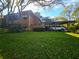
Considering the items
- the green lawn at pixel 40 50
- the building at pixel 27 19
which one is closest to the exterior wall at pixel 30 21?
the building at pixel 27 19

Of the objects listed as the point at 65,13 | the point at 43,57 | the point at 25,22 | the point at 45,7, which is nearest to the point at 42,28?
the point at 25,22

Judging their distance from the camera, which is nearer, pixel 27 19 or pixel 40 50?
pixel 40 50

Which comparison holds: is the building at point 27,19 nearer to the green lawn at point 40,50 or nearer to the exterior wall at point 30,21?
the exterior wall at point 30,21

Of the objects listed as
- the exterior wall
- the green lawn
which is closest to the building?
the exterior wall

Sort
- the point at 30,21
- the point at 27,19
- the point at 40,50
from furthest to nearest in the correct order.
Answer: the point at 30,21 → the point at 27,19 → the point at 40,50

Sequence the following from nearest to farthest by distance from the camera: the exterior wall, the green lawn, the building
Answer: the green lawn < the building < the exterior wall

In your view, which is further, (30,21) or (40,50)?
(30,21)

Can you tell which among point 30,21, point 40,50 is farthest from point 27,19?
point 40,50

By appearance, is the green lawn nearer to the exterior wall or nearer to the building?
the building

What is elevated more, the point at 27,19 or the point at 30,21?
the point at 27,19

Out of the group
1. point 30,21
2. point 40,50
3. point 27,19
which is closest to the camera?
point 40,50

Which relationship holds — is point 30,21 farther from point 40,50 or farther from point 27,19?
point 40,50

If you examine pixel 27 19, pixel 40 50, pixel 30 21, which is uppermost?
pixel 27 19

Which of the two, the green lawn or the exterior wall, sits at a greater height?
the exterior wall
